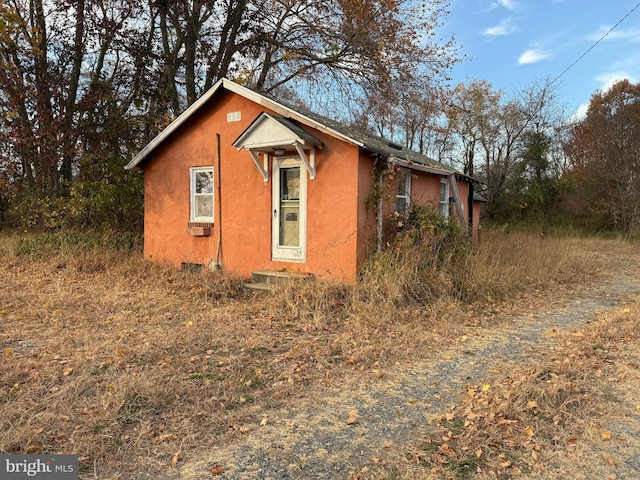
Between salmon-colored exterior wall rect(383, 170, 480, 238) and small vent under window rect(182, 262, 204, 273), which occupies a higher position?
salmon-colored exterior wall rect(383, 170, 480, 238)

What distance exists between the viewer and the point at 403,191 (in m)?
10.1

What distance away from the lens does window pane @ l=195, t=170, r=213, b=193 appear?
10.2 m

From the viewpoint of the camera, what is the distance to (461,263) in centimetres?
844

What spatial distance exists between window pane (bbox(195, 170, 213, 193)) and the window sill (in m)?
0.83

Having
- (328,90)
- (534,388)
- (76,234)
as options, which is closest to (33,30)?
(76,234)

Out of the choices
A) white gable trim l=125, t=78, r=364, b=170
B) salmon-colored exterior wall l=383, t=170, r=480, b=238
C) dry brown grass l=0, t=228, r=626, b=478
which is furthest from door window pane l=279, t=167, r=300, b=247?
salmon-colored exterior wall l=383, t=170, r=480, b=238

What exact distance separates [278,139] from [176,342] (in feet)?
14.7

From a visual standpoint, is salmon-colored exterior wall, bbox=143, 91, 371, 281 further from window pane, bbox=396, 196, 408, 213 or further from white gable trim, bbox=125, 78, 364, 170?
window pane, bbox=396, 196, 408, 213

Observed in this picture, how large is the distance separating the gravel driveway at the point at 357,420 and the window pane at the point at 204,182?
7038 millimetres

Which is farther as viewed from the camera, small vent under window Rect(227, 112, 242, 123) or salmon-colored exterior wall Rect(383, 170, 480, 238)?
small vent under window Rect(227, 112, 242, 123)

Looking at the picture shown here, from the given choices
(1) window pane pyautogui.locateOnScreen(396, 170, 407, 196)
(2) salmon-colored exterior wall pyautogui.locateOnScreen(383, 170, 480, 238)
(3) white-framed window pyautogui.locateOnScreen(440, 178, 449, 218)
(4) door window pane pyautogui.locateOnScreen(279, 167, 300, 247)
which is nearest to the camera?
(2) salmon-colored exterior wall pyautogui.locateOnScreen(383, 170, 480, 238)

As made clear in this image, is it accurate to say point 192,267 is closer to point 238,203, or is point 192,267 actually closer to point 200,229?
point 200,229

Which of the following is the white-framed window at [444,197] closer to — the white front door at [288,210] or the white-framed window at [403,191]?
the white-framed window at [403,191]

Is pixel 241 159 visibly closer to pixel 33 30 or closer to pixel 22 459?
pixel 22 459
